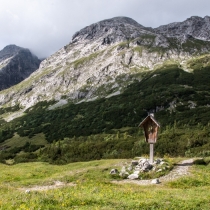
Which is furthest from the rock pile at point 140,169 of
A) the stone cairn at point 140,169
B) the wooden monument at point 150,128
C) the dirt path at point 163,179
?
the wooden monument at point 150,128

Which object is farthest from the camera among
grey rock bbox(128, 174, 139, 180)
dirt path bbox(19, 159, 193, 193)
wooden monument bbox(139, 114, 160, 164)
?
wooden monument bbox(139, 114, 160, 164)

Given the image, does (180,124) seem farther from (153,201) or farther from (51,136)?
(153,201)

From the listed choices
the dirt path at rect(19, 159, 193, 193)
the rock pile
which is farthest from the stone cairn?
the dirt path at rect(19, 159, 193, 193)

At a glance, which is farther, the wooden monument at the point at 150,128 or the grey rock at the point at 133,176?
the wooden monument at the point at 150,128

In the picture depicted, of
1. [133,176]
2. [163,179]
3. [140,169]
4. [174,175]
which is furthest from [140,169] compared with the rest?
[174,175]

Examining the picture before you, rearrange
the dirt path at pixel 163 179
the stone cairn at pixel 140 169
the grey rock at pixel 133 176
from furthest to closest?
the stone cairn at pixel 140 169 < the grey rock at pixel 133 176 < the dirt path at pixel 163 179

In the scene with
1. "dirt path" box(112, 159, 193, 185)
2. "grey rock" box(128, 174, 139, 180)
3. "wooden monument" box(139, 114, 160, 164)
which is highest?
"wooden monument" box(139, 114, 160, 164)

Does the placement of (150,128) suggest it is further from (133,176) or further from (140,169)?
(133,176)

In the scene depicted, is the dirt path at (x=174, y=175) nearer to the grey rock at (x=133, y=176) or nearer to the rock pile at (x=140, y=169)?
the grey rock at (x=133, y=176)

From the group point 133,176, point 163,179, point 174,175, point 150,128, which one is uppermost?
point 150,128

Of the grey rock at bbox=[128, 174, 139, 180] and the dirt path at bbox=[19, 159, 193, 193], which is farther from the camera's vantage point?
the grey rock at bbox=[128, 174, 139, 180]

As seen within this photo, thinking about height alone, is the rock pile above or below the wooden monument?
below

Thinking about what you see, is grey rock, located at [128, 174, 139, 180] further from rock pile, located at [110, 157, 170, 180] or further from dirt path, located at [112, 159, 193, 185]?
dirt path, located at [112, 159, 193, 185]

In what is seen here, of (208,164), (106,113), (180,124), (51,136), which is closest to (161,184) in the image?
(208,164)
